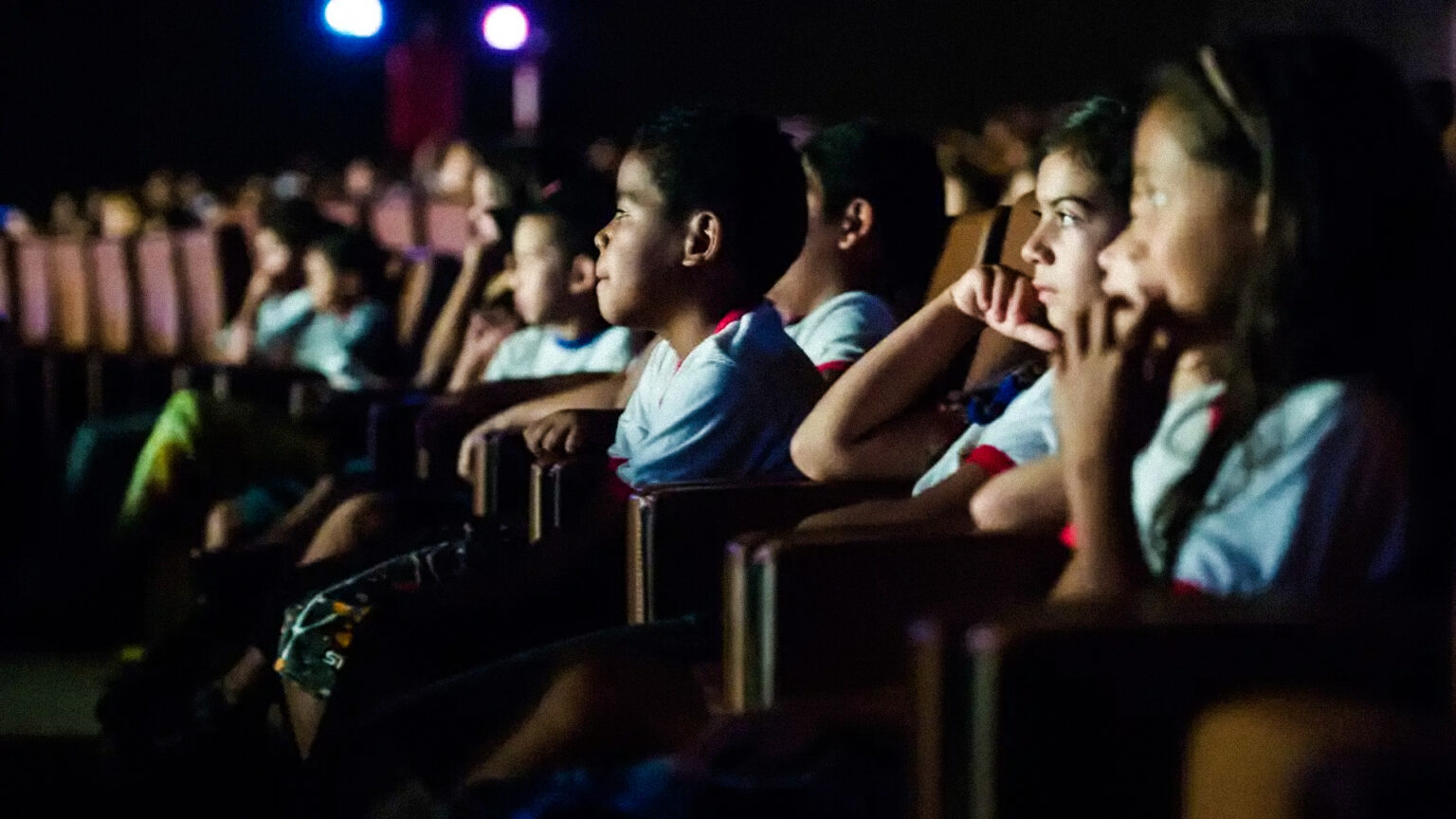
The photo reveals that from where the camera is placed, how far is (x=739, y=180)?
225cm

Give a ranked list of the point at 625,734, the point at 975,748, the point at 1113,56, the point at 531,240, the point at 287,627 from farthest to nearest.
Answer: the point at 1113,56 → the point at 531,240 → the point at 287,627 → the point at 625,734 → the point at 975,748

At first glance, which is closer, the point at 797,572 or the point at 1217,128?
the point at 1217,128

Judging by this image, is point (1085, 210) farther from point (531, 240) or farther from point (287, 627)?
point (531, 240)

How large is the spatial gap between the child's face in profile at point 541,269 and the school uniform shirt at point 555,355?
2.7 inches

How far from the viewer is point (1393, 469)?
1.25m

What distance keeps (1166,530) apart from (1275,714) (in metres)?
0.33

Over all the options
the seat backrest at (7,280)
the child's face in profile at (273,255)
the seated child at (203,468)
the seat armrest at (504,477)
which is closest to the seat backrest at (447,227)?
the child's face in profile at (273,255)

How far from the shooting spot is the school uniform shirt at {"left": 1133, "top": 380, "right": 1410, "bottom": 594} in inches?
49.1

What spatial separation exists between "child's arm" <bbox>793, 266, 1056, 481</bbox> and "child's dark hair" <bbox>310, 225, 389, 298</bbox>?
A: 2640 millimetres

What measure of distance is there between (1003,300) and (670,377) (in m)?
0.42

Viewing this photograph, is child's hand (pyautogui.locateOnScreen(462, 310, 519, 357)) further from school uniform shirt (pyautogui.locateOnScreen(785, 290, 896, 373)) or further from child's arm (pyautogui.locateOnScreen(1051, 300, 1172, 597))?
child's arm (pyautogui.locateOnScreen(1051, 300, 1172, 597))

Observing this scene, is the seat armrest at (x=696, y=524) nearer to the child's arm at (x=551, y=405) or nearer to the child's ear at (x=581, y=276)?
the child's arm at (x=551, y=405)

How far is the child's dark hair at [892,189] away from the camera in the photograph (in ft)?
8.38

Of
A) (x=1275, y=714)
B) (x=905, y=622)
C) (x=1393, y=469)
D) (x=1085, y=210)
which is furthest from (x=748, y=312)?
(x=1275, y=714)
